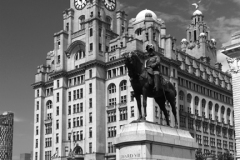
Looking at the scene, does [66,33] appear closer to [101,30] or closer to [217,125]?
[101,30]

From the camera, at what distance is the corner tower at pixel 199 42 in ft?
394

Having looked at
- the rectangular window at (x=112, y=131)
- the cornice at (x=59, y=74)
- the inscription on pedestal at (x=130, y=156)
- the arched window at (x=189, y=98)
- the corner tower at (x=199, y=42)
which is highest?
the corner tower at (x=199, y=42)

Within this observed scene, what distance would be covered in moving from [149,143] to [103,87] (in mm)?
68106

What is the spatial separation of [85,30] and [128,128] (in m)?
72.7

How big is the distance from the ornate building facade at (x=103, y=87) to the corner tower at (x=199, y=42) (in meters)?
9.35

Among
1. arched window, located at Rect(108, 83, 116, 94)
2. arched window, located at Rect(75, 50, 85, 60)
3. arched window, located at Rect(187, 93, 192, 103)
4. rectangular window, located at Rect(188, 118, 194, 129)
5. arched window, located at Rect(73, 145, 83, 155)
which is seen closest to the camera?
arched window, located at Rect(108, 83, 116, 94)

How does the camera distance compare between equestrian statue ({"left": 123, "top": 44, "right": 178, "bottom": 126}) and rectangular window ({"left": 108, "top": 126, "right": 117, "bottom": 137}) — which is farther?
rectangular window ({"left": 108, "top": 126, "right": 117, "bottom": 137})

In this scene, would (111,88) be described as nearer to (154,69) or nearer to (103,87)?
(103,87)

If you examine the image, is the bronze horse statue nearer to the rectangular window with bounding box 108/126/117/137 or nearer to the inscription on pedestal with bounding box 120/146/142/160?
the inscription on pedestal with bounding box 120/146/142/160

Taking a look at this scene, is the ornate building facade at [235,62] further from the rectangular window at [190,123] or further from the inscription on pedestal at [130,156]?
the rectangular window at [190,123]

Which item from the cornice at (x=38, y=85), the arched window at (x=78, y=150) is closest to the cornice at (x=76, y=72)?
the cornice at (x=38, y=85)

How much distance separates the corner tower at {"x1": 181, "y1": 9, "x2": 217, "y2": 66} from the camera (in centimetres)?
12012

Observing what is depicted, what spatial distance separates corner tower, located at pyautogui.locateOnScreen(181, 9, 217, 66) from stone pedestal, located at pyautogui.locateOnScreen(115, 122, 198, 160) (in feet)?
314

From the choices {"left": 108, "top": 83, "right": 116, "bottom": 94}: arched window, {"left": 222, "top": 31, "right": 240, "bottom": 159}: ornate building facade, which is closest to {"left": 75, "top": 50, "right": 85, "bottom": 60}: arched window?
{"left": 108, "top": 83, "right": 116, "bottom": 94}: arched window
